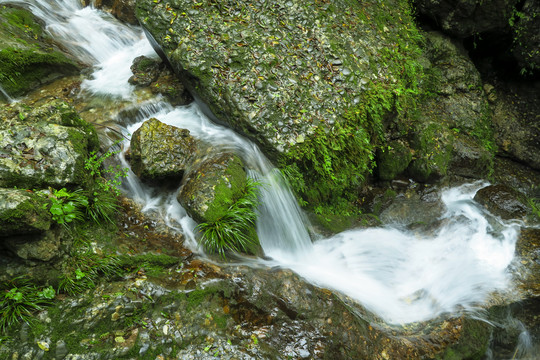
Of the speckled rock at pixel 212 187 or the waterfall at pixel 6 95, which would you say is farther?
the waterfall at pixel 6 95

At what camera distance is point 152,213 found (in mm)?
5137

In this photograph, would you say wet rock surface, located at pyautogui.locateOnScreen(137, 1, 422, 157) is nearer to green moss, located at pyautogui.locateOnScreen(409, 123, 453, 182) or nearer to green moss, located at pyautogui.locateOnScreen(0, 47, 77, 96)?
green moss, located at pyautogui.locateOnScreen(409, 123, 453, 182)

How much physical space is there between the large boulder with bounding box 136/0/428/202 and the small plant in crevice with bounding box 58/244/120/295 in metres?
3.07

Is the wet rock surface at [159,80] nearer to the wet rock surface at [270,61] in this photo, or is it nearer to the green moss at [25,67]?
the wet rock surface at [270,61]

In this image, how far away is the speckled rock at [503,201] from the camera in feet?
20.9

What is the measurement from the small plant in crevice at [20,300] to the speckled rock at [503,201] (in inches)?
308

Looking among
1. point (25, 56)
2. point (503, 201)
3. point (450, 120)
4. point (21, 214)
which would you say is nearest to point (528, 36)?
point (450, 120)

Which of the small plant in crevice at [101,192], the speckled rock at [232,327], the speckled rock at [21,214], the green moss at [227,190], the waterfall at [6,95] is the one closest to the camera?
the speckled rock at [21,214]

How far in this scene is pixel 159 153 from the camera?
17.6 feet

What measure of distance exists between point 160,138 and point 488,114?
829 centimetres

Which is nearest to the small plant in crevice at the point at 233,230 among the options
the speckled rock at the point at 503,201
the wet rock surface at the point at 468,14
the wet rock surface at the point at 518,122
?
the speckled rock at the point at 503,201

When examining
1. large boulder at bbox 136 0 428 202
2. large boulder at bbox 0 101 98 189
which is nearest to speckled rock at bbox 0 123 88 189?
large boulder at bbox 0 101 98 189

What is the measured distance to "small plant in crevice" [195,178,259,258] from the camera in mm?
4520

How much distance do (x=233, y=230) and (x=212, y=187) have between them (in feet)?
2.41
